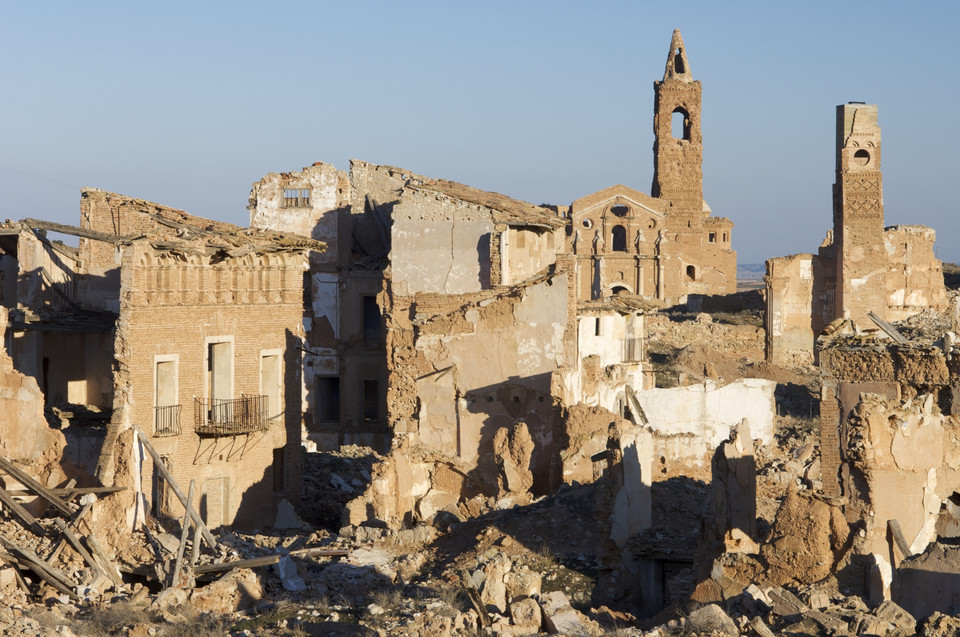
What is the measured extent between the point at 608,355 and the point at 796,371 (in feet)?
47.8

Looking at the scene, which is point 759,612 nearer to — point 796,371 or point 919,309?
point 796,371

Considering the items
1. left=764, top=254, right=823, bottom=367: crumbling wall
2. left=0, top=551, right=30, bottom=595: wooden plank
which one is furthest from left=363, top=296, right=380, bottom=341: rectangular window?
left=764, top=254, right=823, bottom=367: crumbling wall

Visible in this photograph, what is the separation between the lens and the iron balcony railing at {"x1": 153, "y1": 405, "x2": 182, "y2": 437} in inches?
905

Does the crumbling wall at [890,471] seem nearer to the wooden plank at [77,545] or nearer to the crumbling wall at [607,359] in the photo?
the wooden plank at [77,545]

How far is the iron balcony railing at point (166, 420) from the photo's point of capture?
905 inches

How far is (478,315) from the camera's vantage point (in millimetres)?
24328

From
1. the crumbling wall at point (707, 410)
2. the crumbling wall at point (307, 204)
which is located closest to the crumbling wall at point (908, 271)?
the crumbling wall at point (707, 410)

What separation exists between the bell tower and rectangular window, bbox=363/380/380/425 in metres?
37.2

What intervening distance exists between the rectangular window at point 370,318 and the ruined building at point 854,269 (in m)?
17.0

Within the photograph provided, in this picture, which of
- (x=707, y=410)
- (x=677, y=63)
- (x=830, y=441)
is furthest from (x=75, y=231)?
(x=677, y=63)

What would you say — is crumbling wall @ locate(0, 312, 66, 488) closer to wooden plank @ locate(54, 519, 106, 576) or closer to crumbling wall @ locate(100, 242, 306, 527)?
crumbling wall @ locate(100, 242, 306, 527)

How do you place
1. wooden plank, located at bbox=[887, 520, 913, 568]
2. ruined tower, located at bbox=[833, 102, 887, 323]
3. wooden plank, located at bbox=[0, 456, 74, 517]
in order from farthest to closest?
ruined tower, located at bbox=[833, 102, 887, 323] < wooden plank, located at bbox=[0, 456, 74, 517] < wooden plank, located at bbox=[887, 520, 913, 568]

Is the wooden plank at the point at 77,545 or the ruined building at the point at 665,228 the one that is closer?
the wooden plank at the point at 77,545

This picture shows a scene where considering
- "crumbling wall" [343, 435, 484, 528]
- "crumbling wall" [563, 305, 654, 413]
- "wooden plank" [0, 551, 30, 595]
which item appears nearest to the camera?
"wooden plank" [0, 551, 30, 595]
